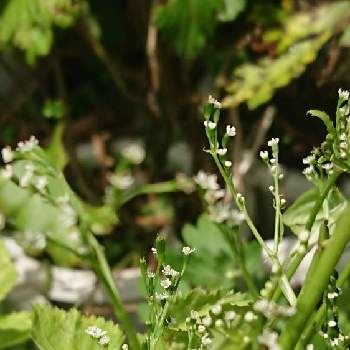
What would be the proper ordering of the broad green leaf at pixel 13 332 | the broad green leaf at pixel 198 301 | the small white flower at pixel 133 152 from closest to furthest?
the broad green leaf at pixel 198 301 → the broad green leaf at pixel 13 332 → the small white flower at pixel 133 152

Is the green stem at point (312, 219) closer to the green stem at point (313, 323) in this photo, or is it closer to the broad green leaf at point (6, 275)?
the green stem at point (313, 323)

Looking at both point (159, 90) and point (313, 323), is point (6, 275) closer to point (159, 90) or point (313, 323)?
point (313, 323)

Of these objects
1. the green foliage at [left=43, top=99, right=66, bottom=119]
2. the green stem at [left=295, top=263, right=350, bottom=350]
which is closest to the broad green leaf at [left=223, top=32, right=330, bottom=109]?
the green foliage at [left=43, top=99, right=66, bottom=119]

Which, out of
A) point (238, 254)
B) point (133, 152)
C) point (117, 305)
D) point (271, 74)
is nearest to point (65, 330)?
point (117, 305)

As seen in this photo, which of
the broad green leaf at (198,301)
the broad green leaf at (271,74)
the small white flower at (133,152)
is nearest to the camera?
the broad green leaf at (198,301)

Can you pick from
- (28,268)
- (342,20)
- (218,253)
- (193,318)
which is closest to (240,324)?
(193,318)

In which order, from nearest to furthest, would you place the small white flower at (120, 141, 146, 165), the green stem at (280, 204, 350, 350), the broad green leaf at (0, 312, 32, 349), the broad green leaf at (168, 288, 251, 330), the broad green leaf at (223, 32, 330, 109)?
the green stem at (280, 204, 350, 350)
the broad green leaf at (168, 288, 251, 330)
the broad green leaf at (0, 312, 32, 349)
the broad green leaf at (223, 32, 330, 109)
the small white flower at (120, 141, 146, 165)

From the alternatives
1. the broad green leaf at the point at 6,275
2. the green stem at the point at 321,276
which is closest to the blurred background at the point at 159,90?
the broad green leaf at the point at 6,275

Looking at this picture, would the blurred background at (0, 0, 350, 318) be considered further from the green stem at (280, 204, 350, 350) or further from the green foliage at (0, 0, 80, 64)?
the green stem at (280, 204, 350, 350)
